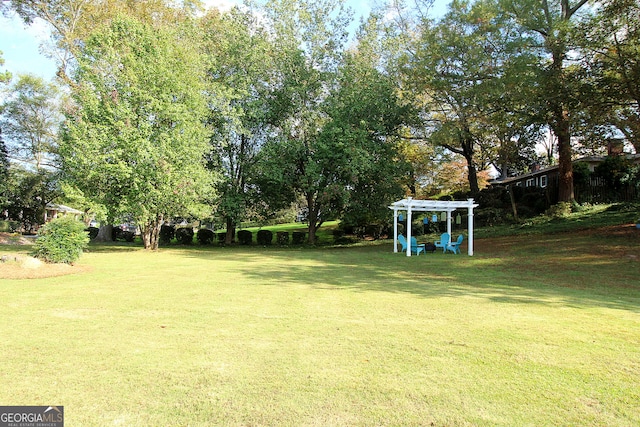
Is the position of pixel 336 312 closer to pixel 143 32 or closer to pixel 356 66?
pixel 143 32

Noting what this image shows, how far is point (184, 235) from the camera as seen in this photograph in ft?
88.7

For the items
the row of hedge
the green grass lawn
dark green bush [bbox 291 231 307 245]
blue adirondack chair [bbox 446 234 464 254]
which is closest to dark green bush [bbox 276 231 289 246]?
the row of hedge

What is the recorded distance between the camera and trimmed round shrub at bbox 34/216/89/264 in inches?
428

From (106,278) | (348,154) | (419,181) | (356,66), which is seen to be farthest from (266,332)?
(419,181)

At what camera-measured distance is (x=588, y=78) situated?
47.7 feet

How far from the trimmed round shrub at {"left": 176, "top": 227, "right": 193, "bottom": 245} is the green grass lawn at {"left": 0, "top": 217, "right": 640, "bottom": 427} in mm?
18731

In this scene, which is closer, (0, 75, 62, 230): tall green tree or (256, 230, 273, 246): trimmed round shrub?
(256, 230, 273, 246): trimmed round shrub

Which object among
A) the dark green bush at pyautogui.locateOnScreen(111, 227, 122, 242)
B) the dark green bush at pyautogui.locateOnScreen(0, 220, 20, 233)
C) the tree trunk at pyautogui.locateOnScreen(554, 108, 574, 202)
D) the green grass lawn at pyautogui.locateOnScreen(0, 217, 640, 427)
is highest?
the tree trunk at pyautogui.locateOnScreen(554, 108, 574, 202)

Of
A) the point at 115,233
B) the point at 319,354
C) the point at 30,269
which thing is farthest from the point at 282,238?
the point at 319,354

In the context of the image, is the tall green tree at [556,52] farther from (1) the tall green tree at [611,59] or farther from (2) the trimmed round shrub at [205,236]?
(2) the trimmed round shrub at [205,236]

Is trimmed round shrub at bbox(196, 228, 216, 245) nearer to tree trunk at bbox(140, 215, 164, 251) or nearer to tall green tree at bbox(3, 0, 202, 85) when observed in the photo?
tree trunk at bbox(140, 215, 164, 251)

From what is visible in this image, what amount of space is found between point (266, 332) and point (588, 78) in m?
15.9

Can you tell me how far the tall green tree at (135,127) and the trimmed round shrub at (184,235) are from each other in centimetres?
742

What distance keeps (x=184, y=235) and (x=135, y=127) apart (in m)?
10.1
